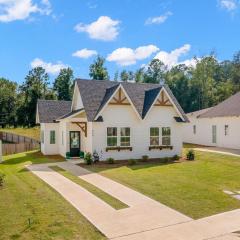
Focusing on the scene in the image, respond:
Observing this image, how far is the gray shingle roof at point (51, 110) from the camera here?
99.2ft

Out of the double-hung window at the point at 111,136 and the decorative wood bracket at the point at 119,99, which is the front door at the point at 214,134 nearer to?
the decorative wood bracket at the point at 119,99

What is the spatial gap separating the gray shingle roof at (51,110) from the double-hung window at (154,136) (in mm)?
9558

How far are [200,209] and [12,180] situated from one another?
32.4 ft

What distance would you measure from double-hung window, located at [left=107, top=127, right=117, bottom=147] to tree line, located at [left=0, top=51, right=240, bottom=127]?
38.9 metres

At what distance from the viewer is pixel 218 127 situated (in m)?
33.6

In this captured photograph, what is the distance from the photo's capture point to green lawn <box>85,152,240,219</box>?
11.7 m

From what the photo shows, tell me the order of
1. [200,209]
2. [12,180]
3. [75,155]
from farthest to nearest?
[75,155], [12,180], [200,209]

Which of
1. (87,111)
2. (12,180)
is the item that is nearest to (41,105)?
(87,111)

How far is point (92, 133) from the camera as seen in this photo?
23.8 m

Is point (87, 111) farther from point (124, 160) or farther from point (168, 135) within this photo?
point (168, 135)

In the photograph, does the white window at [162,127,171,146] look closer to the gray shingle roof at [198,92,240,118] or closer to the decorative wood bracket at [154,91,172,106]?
the decorative wood bracket at [154,91,172,106]

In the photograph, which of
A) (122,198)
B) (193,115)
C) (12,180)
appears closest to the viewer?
(122,198)

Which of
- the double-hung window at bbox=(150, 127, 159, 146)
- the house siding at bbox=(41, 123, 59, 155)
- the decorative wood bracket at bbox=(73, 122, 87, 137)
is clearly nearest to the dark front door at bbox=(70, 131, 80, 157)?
the decorative wood bracket at bbox=(73, 122, 87, 137)

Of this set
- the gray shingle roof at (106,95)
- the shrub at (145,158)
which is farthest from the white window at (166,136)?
the shrub at (145,158)
